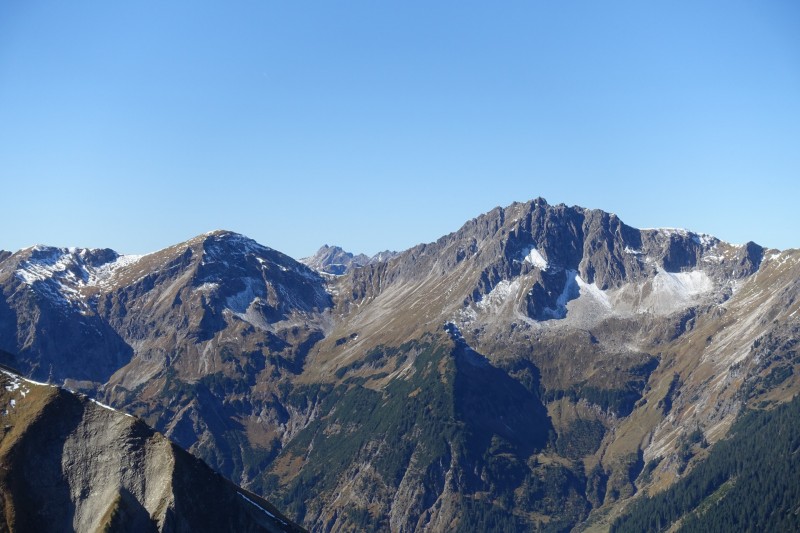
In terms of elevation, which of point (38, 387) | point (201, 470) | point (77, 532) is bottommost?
point (77, 532)

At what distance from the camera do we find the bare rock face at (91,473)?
16688cm

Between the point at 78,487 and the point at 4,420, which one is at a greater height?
the point at 4,420

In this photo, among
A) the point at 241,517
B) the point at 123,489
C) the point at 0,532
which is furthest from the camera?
the point at 241,517

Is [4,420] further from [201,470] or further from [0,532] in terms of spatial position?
[201,470]

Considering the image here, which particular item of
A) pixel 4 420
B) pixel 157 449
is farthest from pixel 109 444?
pixel 4 420

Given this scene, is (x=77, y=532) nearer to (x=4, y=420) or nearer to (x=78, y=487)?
(x=78, y=487)

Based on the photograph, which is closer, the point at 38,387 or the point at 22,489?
the point at 22,489

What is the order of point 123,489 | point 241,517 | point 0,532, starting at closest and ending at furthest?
point 0,532 → point 123,489 → point 241,517

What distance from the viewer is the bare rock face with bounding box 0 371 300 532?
166875 millimetres

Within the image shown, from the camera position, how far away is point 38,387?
180 meters

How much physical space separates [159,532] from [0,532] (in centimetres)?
2742

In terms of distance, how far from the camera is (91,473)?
17288 cm

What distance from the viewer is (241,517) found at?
609ft

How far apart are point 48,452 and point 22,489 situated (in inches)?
340
